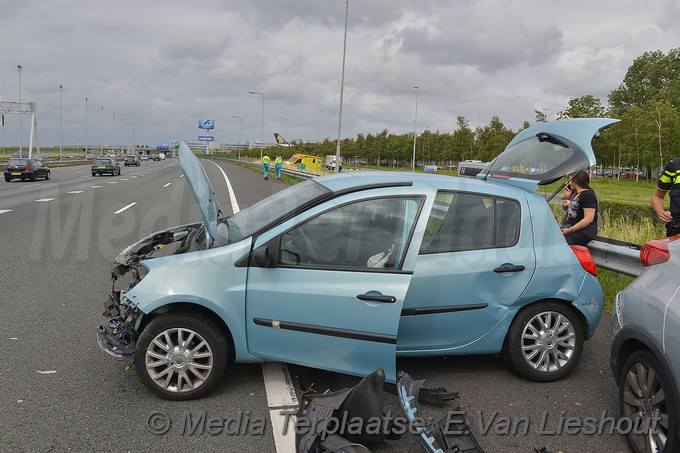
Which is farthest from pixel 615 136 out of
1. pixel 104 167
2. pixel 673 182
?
pixel 673 182

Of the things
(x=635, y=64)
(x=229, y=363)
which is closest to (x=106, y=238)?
(x=229, y=363)

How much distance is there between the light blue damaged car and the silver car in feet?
2.18

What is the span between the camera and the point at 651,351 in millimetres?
3014

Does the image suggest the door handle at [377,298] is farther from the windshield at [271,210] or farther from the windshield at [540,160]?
the windshield at [540,160]

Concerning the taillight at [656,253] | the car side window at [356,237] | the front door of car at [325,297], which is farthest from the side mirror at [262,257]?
the taillight at [656,253]

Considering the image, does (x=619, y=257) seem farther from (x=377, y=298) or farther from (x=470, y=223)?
(x=377, y=298)

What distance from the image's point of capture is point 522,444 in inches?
124

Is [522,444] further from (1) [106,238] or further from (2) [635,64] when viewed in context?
(2) [635,64]

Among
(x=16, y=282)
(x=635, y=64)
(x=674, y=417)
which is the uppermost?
(x=635, y=64)

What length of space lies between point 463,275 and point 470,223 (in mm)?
440

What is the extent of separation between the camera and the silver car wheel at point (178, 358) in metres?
3.50

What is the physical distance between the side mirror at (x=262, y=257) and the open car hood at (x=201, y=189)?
515 millimetres

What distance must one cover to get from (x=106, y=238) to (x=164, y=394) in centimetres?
731

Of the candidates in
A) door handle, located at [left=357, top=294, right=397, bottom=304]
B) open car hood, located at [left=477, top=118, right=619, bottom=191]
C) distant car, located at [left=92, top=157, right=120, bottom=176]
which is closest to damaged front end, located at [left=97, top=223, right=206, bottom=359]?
door handle, located at [left=357, top=294, right=397, bottom=304]
